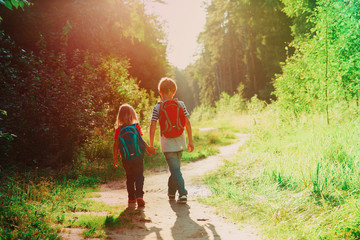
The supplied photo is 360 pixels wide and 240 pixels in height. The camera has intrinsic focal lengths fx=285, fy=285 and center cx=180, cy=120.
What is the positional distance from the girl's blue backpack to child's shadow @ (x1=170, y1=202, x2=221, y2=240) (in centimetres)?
121

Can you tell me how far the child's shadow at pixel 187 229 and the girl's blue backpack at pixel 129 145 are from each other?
121 cm

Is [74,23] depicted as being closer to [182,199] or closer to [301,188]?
[182,199]

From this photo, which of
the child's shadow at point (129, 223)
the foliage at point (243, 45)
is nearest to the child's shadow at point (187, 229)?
the child's shadow at point (129, 223)

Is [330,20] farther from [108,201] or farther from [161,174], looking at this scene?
[108,201]

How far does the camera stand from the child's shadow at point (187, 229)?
147 inches

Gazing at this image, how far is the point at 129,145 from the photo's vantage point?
5070mm

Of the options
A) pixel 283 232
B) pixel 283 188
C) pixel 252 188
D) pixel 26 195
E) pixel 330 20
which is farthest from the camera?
pixel 330 20

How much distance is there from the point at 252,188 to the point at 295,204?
1181mm

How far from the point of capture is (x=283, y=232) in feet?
11.7

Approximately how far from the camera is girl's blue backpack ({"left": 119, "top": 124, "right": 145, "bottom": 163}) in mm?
5059

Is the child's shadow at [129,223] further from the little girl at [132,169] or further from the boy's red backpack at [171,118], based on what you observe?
the boy's red backpack at [171,118]

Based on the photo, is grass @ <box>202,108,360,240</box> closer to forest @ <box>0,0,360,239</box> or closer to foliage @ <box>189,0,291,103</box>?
forest @ <box>0,0,360,239</box>

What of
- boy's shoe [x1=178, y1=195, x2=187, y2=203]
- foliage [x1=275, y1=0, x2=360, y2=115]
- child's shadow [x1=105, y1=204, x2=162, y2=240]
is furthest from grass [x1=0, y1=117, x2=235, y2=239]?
foliage [x1=275, y1=0, x2=360, y2=115]

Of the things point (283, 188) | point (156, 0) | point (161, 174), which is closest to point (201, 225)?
point (283, 188)
